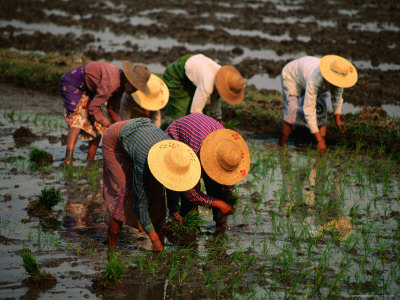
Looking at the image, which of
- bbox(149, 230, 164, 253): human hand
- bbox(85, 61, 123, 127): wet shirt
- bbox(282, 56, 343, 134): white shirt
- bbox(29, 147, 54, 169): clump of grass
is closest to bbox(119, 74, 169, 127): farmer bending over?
bbox(85, 61, 123, 127): wet shirt

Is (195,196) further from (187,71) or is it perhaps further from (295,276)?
(187,71)

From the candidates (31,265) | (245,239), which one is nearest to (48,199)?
(31,265)

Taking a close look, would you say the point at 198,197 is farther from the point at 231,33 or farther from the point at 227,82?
the point at 231,33

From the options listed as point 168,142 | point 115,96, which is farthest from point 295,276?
point 115,96

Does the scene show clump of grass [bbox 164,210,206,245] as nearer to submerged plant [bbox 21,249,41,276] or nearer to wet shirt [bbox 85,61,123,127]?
submerged plant [bbox 21,249,41,276]

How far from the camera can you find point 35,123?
7969 mm

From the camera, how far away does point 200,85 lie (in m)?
6.23

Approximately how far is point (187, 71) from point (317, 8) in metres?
18.1

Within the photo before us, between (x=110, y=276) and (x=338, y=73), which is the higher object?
(x=338, y=73)

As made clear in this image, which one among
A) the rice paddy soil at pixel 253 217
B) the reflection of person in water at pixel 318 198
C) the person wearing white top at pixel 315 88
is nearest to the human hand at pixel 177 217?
the rice paddy soil at pixel 253 217

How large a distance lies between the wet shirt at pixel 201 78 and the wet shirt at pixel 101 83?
0.86 meters

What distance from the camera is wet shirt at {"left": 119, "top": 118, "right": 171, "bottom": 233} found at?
384 cm

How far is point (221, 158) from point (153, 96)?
2.31m

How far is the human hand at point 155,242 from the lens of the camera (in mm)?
4035
